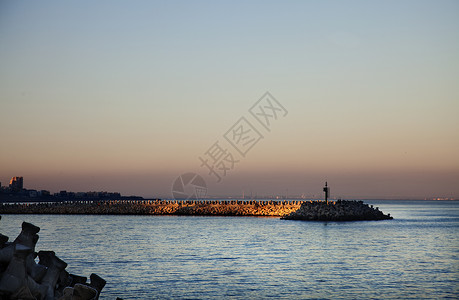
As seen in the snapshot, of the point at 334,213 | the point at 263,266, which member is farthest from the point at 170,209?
the point at 263,266

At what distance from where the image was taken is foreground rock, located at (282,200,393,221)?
67312mm

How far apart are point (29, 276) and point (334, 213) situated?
58982mm

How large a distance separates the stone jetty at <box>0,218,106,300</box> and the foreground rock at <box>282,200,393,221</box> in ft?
188

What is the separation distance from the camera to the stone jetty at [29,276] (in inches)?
398

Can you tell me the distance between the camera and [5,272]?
11.0m

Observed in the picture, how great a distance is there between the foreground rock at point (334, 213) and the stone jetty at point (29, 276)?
5717 centimetres

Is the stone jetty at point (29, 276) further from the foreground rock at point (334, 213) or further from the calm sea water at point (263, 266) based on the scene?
the foreground rock at point (334, 213)

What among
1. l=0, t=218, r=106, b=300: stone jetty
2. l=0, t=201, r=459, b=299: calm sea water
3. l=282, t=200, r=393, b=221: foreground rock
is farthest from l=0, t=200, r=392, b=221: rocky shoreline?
l=0, t=218, r=106, b=300: stone jetty

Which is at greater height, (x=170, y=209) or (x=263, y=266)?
(x=170, y=209)

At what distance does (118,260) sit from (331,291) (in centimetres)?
1286

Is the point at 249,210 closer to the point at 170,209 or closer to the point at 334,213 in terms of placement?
the point at 170,209

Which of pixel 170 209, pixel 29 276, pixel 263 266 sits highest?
pixel 29 276

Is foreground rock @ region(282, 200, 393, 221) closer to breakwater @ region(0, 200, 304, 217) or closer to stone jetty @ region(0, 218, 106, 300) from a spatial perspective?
breakwater @ region(0, 200, 304, 217)

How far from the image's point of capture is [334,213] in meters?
67.4
